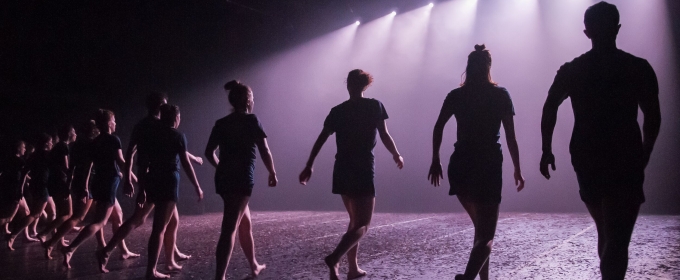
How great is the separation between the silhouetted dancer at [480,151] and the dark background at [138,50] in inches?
342

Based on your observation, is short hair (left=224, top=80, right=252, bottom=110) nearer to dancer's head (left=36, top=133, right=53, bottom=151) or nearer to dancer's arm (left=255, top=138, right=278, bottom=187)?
dancer's arm (left=255, top=138, right=278, bottom=187)

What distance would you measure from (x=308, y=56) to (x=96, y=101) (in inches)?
220

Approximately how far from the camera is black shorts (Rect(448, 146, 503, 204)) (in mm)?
2678

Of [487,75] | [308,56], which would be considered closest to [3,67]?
[308,56]

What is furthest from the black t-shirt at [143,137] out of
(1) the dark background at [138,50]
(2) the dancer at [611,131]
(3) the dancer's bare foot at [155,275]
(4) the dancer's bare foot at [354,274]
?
(1) the dark background at [138,50]

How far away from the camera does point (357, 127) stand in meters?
3.48

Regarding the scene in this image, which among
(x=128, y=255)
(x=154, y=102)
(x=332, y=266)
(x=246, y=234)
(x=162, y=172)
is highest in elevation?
(x=154, y=102)

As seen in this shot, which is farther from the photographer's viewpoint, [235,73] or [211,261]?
[235,73]

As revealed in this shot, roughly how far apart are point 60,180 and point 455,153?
5.27 metres

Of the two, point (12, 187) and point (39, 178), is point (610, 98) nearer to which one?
point (39, 178)

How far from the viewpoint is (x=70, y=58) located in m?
10.4

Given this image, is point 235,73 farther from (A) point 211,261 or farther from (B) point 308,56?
(A) point 211,261

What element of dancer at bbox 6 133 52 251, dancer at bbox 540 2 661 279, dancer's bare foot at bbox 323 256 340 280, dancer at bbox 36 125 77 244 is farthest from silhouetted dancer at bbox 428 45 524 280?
dancer at bbox 6 133 52 251

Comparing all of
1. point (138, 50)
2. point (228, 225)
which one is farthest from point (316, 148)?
point (138, 50)
